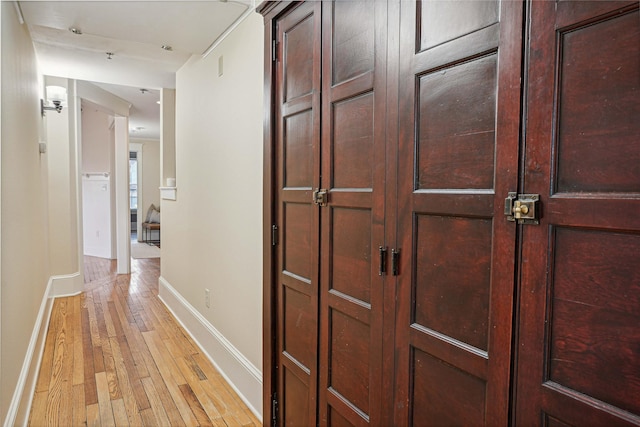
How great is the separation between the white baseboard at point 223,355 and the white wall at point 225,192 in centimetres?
2

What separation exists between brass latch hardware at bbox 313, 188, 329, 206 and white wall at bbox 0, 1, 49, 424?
1.34 metres

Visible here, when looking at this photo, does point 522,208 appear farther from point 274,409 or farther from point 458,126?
point 274,409

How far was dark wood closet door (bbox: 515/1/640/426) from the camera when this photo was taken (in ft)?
2.19

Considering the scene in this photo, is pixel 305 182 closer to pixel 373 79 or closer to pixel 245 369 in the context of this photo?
pixel 373 79

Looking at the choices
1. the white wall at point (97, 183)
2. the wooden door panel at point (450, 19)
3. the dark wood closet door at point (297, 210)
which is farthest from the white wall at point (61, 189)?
the wooden door panel at point (450, 19)

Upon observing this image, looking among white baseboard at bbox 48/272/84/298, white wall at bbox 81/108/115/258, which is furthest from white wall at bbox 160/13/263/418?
white wall at bbox 81/108/115/258

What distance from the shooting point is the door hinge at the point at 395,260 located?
112cm

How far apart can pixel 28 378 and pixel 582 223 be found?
2781 mm

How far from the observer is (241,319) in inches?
93.2

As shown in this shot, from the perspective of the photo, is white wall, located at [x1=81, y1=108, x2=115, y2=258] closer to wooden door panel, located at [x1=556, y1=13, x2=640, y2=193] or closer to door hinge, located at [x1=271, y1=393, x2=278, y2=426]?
door hinge, located at [x1=271, y1=393, x2=278, y2=426]

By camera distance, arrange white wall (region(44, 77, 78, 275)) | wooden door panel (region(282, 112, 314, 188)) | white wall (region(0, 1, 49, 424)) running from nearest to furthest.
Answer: wooden door panel (region(282, 112, 314, 188))
white wall (region(0, 1, 49, 424))
white wall (region(44, 77, 78, 275))

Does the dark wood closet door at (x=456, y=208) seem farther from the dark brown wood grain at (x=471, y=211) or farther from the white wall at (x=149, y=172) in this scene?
the white wall at (x=149, y=172)

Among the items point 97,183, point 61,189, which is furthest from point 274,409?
point 97,183

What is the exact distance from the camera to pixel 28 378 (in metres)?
2.27
